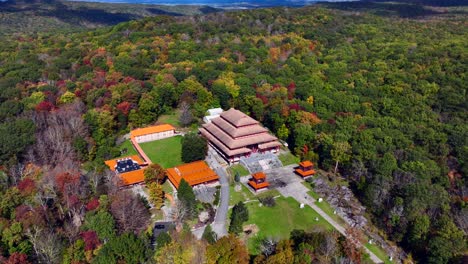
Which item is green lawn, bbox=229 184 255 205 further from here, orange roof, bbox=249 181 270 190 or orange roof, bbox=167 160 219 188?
orange roof, bbox=167 160 219 188

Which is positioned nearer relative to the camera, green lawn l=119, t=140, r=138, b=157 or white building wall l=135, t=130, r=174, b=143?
green lawn l=119, t=140, r=138, b=157

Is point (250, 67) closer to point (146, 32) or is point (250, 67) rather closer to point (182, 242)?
point (146, 32)

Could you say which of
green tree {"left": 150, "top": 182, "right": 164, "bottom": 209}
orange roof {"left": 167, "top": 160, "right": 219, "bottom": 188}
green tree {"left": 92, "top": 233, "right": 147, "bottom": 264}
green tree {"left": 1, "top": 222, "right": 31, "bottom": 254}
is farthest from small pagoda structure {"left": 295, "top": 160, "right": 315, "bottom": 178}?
green tree {"left": 1, "top": 222, "right": 31, "bottom": 254}

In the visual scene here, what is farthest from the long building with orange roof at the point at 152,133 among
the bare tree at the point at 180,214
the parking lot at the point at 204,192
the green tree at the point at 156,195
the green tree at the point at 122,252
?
the green tree at the point at 122,252

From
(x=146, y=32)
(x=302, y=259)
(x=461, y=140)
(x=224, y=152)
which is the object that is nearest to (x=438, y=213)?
(x=461, y=140)

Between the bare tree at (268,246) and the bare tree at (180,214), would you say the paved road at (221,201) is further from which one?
the bare tree at (268,246)

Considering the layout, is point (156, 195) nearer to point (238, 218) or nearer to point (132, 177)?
point (132, 177)
